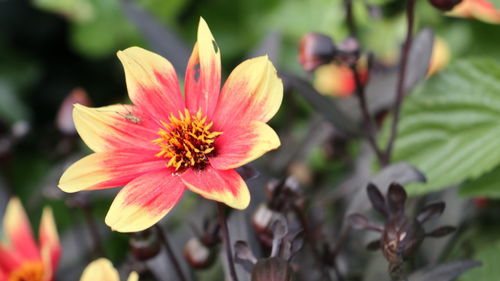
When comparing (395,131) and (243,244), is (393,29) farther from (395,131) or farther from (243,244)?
(243,244)

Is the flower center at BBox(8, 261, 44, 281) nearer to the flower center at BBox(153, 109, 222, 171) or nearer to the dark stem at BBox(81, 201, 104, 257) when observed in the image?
the dark stem at BBox(81, 201, 104, 257)

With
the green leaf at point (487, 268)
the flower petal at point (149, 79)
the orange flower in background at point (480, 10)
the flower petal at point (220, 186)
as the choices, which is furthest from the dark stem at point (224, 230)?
the orange flower in background at point (480, 10)

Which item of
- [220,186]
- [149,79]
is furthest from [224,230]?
[149,79]

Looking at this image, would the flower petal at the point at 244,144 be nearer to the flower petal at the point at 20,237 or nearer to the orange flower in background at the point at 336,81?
the flower petal at the point at 20,237

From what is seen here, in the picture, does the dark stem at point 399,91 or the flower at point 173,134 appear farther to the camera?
the dark stem at point 399,91

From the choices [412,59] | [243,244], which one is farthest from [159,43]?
[243,244]

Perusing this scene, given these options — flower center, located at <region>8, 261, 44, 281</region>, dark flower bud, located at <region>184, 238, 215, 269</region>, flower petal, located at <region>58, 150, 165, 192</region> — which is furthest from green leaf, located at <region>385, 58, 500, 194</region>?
flower center, located at <region>8, 261, 44, 281</region>
